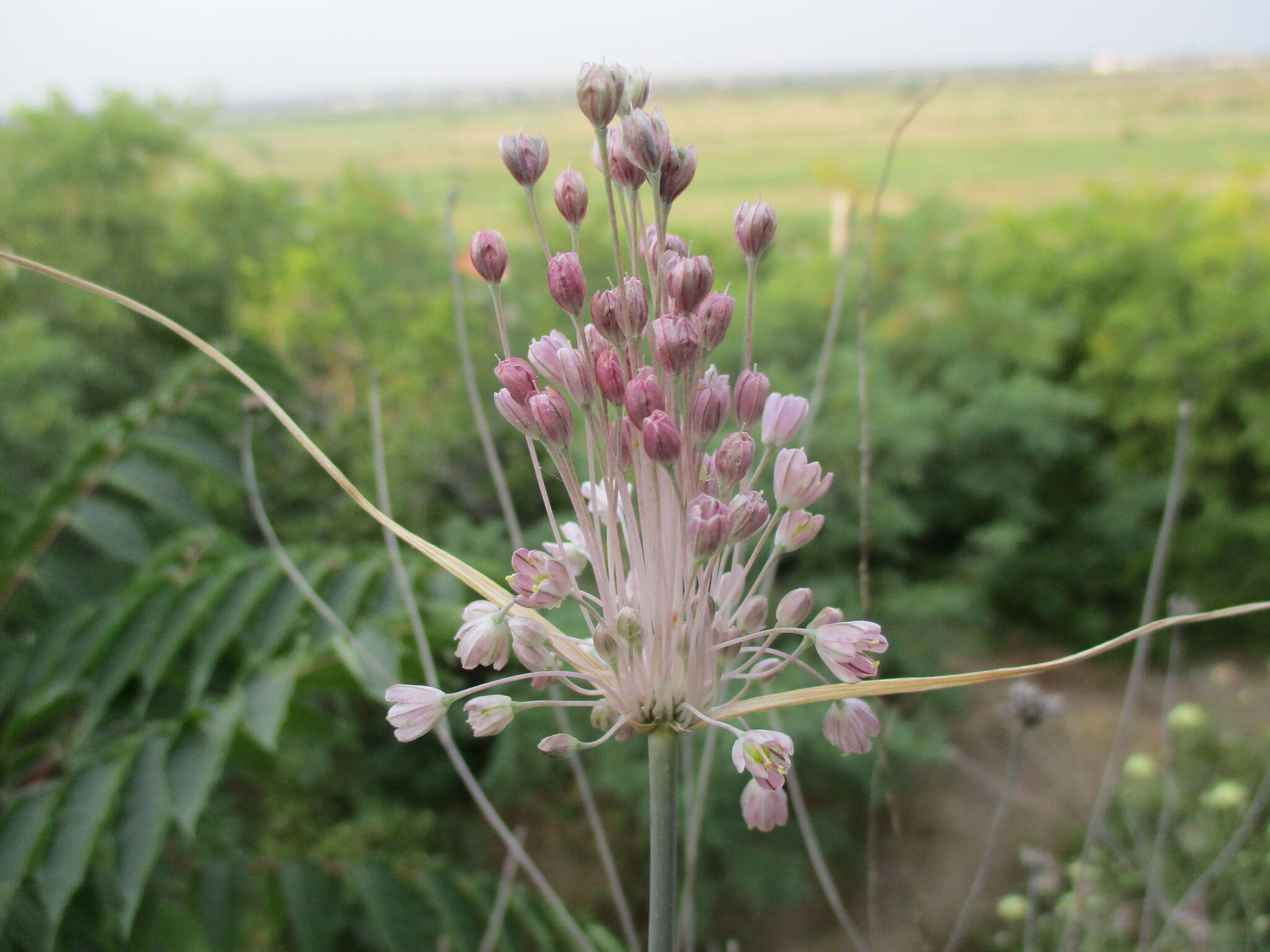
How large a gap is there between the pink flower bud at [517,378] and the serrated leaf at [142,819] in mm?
761

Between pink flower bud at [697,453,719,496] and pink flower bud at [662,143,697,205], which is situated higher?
pink flower bud at [662,143,697,205]

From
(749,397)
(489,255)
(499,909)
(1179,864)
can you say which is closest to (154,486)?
(499,909)

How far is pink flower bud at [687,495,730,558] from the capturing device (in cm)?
44

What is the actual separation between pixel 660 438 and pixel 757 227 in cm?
17

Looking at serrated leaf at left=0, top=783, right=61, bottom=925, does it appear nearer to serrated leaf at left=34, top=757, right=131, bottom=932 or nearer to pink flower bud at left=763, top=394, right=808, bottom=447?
serrated leaf at left=34, top=757, right=131, bottom=932

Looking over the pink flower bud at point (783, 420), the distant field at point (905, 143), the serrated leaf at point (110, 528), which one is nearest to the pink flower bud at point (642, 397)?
the pink flower bud at point (783, 420)

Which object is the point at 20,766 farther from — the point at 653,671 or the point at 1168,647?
the point at 1168,647

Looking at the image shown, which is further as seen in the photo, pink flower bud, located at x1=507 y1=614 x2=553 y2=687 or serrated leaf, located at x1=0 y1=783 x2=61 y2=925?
serrated leaf, located at x1=0 y1=783 x2=61 y2=925

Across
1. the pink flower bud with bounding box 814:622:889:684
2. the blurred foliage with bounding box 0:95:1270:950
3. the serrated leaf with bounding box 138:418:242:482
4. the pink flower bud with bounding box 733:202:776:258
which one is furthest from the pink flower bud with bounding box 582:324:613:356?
the serrated leaf with bounding box 138:418:242:482

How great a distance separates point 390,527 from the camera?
53 centimetres

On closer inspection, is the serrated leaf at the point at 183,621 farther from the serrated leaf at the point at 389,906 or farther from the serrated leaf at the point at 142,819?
the serrated leaf at the point at 389,906

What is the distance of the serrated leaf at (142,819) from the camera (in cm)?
92

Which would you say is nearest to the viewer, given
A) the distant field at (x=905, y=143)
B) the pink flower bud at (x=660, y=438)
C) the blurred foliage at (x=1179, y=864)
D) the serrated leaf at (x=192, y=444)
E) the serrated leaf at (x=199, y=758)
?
the pink flower bud at (x=660, y=438)

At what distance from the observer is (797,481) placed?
0.50 meters
